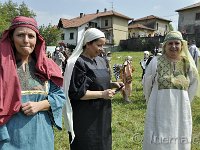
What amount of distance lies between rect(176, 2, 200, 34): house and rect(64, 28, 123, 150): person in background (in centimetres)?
4462

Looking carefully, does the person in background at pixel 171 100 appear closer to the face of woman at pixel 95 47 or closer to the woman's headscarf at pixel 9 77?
the face of woman at pixel 95 47

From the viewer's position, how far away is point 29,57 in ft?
8.52

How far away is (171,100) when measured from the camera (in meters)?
4.03

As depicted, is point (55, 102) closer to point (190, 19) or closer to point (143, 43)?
point (143, 43)

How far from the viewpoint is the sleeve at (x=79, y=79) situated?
11.2 feet

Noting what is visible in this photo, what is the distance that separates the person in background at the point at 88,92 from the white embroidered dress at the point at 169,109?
842 mm

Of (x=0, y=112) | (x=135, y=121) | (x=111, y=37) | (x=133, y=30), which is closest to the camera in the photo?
(x=0, y=112)

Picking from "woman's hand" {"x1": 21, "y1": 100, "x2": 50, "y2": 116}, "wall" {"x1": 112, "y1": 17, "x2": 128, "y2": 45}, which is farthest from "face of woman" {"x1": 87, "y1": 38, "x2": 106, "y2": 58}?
"wall" {"x1": 112, "y1": 17, "x2": 128, "y2": 45}

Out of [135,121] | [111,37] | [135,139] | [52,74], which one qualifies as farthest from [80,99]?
[111,37]

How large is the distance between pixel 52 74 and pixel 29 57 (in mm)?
231

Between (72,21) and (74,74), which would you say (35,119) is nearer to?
(74,74)

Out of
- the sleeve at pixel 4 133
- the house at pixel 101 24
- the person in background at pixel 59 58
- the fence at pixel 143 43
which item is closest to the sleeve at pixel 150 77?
the sleeve at pixel 4 133

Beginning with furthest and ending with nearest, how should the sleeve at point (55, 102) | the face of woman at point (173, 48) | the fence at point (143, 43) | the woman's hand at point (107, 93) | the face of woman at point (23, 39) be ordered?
the fence at point (143, 43) < the face of woman at point (173, 48) < the woman's hand at point (107, 93) < the sleeve at point (55, 102) < the face of woman at point (23, 39)

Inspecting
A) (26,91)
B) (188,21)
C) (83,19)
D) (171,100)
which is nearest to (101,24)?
(83,19)
